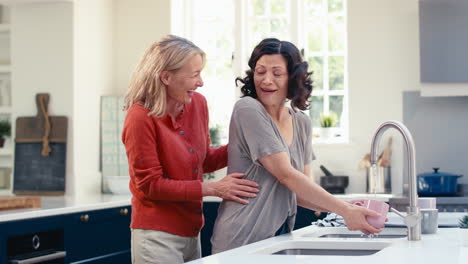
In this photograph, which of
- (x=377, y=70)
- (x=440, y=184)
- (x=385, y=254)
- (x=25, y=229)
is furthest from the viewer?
(x=377, y=70)

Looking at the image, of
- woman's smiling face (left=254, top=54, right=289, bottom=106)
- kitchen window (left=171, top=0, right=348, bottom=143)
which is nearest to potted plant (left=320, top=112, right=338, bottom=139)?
kitchen window (left=171, top=0, right=348, bottom=143)

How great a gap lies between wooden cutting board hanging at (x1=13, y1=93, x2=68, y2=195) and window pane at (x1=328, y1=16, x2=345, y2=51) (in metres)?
2.07

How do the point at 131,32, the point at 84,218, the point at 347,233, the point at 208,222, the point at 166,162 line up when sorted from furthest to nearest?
the point at 131,32 → the point at 208,222 → the point at 84,218 → the point at 347,233 → the point at 166,162

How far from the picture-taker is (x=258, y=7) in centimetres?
621

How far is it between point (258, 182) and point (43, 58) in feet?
11.3

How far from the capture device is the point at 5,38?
5.94 metres

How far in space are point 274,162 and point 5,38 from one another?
3.92 meters

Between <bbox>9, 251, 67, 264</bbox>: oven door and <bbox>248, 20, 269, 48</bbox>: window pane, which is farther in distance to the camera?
<bbox>248, 20, 269, 48</bbox>: window pane

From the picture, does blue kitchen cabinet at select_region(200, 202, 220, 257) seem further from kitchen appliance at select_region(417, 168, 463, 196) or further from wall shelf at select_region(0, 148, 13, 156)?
wall shelf at select_region(0, 148, 13, 156)

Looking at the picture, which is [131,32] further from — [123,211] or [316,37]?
[123,211]

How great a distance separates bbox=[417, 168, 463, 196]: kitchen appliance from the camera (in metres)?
5.14

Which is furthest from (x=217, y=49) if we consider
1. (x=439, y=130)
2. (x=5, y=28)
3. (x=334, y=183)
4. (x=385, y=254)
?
(x=385, y=254)

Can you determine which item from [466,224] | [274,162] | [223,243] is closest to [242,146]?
[274,162]

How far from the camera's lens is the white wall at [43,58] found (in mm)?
5629
